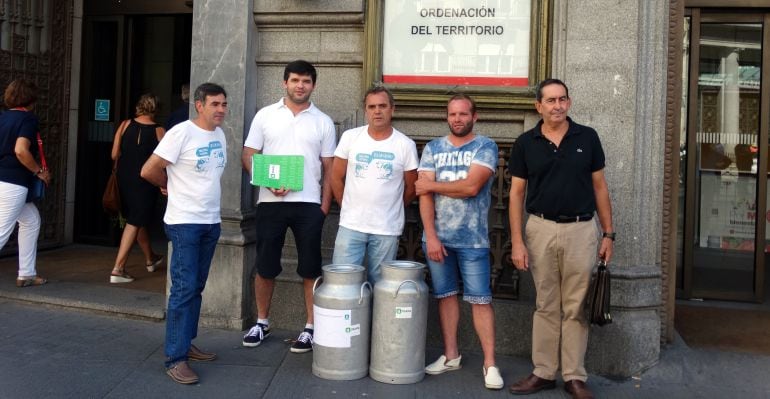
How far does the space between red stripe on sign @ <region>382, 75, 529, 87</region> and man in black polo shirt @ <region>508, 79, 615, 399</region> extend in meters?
1.02

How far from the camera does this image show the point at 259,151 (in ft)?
18.2

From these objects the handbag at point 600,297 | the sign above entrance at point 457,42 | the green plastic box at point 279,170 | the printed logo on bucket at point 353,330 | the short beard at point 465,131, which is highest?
the sign above entrance at point 457,42

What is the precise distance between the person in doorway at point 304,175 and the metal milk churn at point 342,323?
0.54 m

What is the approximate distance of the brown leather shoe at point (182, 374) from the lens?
4855 millimetres

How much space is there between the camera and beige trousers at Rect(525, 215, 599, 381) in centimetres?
469

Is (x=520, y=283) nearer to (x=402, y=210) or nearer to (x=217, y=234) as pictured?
(x=402, y=210)

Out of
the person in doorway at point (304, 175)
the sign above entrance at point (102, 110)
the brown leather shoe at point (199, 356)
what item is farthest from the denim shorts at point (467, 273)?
the sign above entrance at point (102, 110)

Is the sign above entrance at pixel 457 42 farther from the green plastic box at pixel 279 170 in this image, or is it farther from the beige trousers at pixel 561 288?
the beige trousers at pixel 561 288

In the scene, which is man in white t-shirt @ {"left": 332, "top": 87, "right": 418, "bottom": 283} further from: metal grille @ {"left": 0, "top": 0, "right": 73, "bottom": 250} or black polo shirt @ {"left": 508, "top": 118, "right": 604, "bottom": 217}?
metal grille @ {"left": 0, "top": 0, "right": 73, "bottom": 250}

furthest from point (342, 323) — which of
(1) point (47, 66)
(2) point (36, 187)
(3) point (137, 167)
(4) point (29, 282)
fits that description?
(1) point (47, 66)

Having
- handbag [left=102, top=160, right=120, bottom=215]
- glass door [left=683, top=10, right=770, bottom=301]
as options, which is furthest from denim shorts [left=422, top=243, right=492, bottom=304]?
handbag [left=102, top=160, right=120, bottom=215]

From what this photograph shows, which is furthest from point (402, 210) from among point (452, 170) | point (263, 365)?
point (263, 365)

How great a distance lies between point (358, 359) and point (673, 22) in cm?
344

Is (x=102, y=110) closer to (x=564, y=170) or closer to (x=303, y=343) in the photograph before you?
(x=303, y=343)
